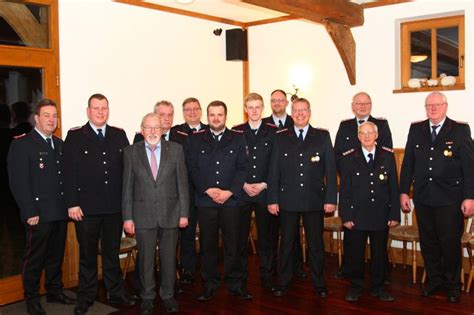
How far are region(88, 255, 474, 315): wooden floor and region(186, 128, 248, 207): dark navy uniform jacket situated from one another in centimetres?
85

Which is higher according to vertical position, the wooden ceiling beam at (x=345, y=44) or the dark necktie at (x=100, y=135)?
the wooden ceiling beam at (x=345, y=44)

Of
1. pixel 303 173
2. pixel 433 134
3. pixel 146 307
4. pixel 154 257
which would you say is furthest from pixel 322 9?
pixel 146 307

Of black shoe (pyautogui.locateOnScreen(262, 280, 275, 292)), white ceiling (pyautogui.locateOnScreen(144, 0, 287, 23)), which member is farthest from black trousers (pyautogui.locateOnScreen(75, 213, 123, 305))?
white ceiling (pyautogui.locateOnScreen(144, 0, 287, 23))

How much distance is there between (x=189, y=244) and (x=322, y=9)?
8.77 ft

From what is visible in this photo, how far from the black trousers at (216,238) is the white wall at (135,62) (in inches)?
69.6

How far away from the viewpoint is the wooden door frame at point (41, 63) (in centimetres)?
459

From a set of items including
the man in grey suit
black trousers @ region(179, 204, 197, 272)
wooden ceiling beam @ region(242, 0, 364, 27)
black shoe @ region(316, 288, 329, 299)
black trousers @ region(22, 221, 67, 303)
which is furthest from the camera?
black trousers @ region(179, 204, 197, 272)

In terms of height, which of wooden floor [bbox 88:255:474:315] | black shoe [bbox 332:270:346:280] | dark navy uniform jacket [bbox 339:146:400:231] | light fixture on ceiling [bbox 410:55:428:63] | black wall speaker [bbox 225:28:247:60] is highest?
black wall speaker [bbox 225:28:247:60]

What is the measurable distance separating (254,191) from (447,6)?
289 cm

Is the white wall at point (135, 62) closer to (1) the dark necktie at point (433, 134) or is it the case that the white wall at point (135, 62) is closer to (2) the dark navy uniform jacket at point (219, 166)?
(2) the dark navy uniform jacket at point (219, 166)

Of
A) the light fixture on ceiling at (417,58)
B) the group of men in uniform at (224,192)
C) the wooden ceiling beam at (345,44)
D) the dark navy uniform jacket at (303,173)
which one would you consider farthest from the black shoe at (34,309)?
the light fixture on ceiling at (417,58)

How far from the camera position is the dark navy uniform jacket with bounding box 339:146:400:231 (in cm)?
438

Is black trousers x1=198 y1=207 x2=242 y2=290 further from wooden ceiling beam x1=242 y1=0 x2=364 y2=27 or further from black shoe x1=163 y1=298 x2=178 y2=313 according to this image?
wooden ceiling beam x1=242 y1=0 x2=364 y2=27

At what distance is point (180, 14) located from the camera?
6.35 m
